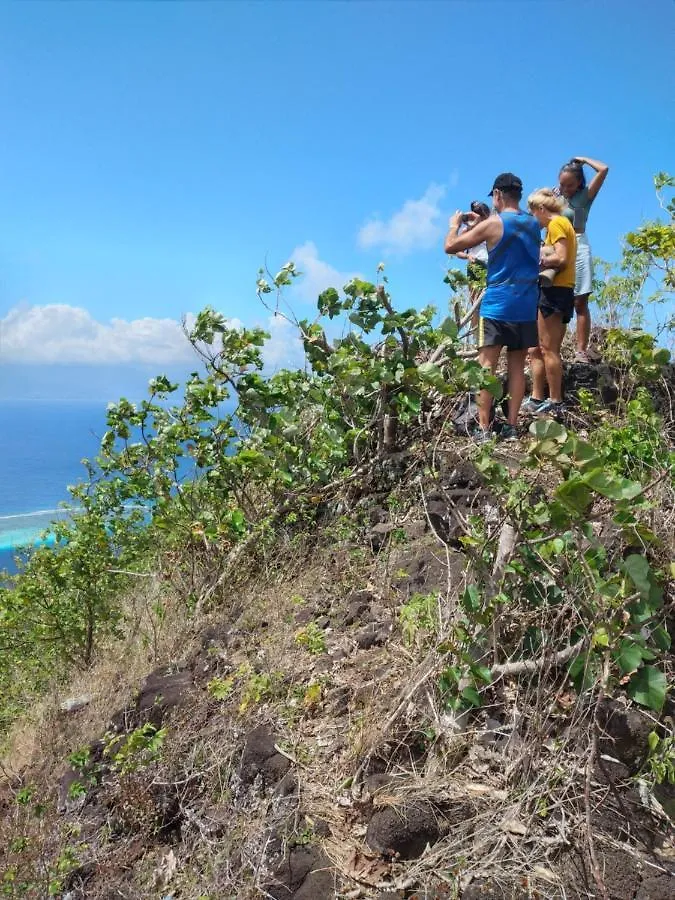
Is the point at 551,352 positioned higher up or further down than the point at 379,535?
higher up

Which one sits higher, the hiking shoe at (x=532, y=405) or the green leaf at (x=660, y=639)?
the hiking shoe at (x=532, y=405)

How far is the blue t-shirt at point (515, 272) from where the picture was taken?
14.5 ft

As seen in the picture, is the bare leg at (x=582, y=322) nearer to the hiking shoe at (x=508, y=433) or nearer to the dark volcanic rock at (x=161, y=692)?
the hiking shoe at (x=508, y=433)

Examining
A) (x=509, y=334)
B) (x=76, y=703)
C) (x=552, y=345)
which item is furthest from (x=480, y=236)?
(x=76, y=703)

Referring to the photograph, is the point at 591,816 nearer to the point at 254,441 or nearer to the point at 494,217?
the point at 254,441

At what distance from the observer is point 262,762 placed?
2.70 meters

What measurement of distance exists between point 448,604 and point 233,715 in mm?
1271

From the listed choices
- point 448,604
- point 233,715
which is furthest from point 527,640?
point 233,715

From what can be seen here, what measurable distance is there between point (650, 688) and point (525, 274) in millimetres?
3240

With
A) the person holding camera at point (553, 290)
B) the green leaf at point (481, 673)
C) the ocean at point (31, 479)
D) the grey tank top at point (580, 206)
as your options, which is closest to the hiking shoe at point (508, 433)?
the person holding camera at point (553, 290)

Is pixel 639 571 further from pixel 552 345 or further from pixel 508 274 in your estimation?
pixel 552 345

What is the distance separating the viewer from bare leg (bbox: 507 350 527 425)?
457 cm

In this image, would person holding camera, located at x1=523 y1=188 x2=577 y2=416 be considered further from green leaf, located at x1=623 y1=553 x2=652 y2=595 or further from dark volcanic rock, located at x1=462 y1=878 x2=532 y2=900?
dark volcanic rock, located at x1=462 y1=878 x2=532 y2=900

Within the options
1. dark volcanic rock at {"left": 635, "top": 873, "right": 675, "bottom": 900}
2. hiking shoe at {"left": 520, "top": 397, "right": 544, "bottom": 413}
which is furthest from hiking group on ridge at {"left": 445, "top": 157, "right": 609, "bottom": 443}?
dark volcanic rock at {"left": 635, "top": 873, "right": 675, "bottom": 900}
